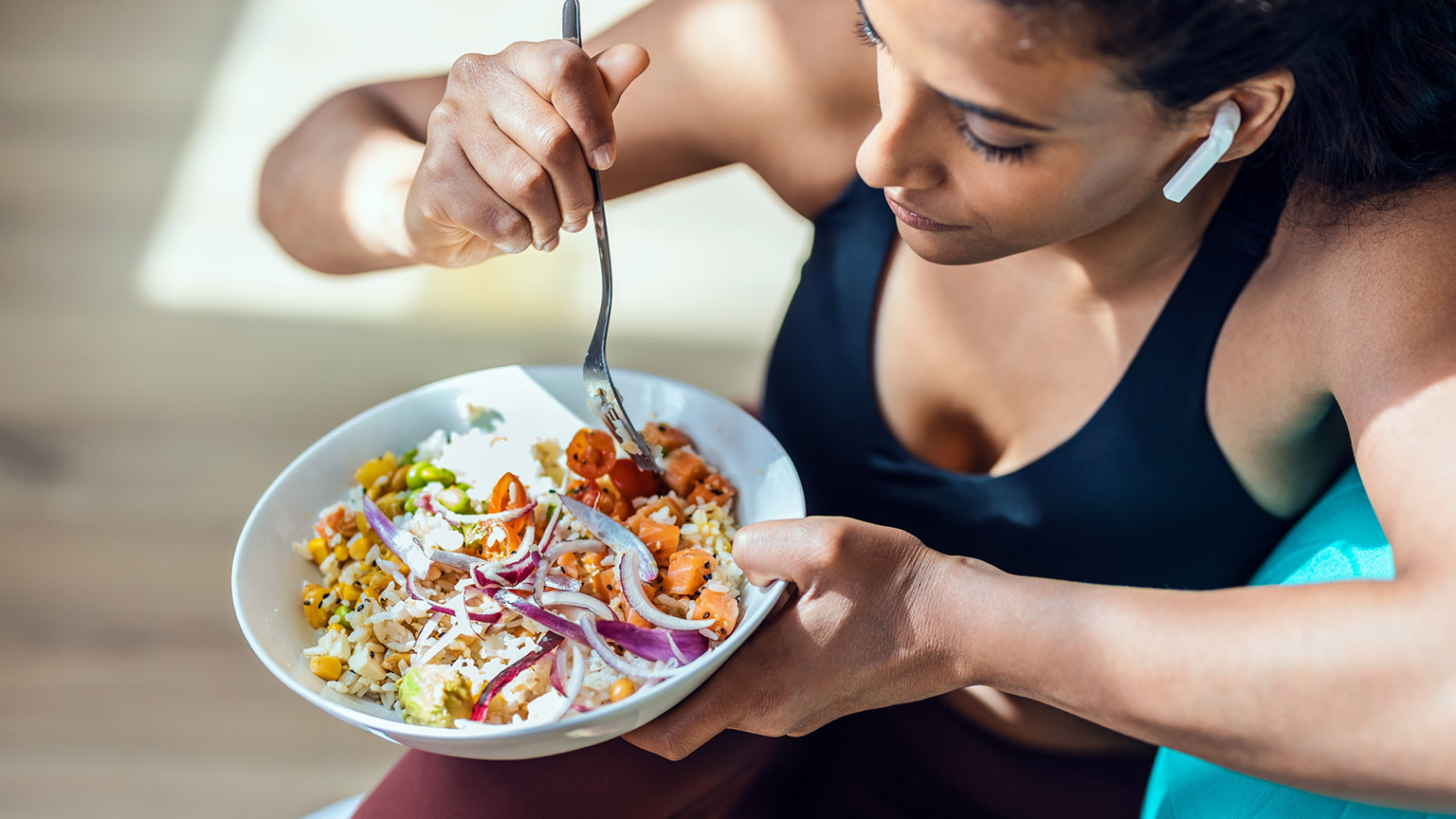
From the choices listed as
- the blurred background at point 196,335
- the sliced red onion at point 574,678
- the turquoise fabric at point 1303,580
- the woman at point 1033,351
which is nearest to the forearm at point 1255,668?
the woman at point 1033,351

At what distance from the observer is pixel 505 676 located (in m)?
0.93

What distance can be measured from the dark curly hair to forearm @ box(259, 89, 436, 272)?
77 centimetres

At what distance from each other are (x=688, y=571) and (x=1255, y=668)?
0.48 metres

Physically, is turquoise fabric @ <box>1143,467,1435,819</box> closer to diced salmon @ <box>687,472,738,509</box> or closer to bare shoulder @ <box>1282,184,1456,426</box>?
bare shoulder @ <box>1282,184,1456,426</box>

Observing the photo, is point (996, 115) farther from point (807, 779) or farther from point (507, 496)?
point (807, 779)

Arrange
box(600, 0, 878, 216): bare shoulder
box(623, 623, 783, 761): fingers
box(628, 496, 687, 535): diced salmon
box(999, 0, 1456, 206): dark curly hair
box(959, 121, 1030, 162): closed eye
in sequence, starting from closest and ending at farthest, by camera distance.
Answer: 1. box(999, 0, 1456, 206): dark curly hair
2. box(959, 121, 1030, 162): closed eye
3. box(623, 623, 783, 761): fingers
4. box(628, 496, 687, 535): diced salmon
5. box(600, 0, 878, 216): bare shoulder

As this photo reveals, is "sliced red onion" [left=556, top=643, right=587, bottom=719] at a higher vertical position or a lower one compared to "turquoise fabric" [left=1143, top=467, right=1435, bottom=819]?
higher

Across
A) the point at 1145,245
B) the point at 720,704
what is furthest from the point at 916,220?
the point at 720,704

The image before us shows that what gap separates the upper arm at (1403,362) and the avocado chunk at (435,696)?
0.79 m

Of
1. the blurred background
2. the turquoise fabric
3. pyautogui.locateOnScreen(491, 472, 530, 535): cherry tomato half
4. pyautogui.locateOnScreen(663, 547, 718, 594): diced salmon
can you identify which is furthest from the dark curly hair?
the blurred background

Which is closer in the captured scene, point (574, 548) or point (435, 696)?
point (435, 696)

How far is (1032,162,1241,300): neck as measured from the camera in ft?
3.57

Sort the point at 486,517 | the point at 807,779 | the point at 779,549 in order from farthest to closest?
the point at 807,779, the point at 486,517, the point at 779,549

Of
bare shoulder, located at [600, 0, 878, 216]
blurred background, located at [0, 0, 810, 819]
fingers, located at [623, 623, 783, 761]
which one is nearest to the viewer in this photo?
→ fingers, located at [623, 623, 783, 761]
